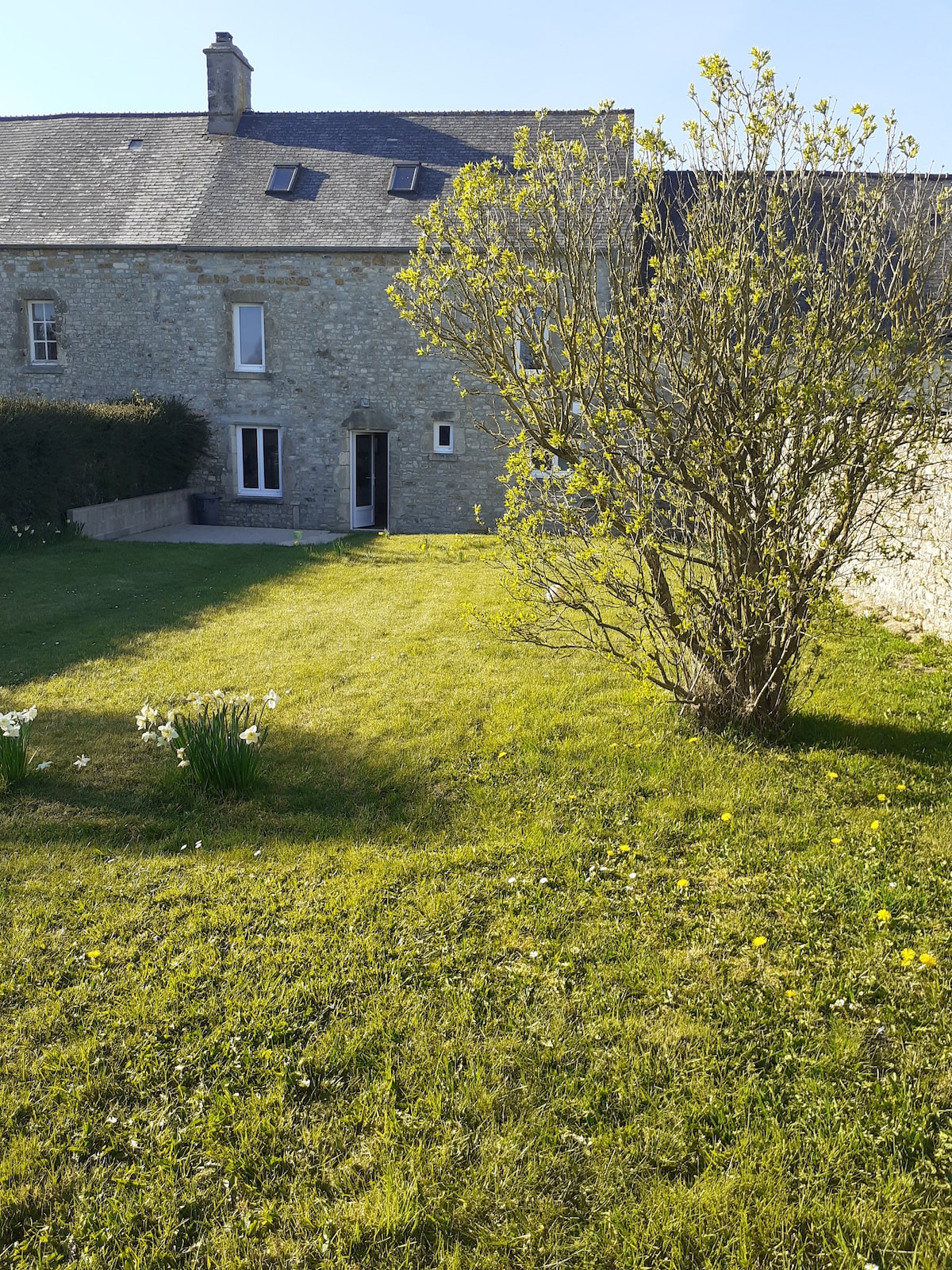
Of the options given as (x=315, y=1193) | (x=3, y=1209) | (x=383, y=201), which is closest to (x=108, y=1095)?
(x=3, y=1209)

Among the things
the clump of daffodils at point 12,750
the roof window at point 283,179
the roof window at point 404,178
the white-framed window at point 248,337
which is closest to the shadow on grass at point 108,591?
the clump of daffodils at point 12,750

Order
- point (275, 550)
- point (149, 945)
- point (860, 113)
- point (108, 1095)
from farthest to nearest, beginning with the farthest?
point (275, 550)
point (860, 113)
point (149, 945)
point (108, 1095)

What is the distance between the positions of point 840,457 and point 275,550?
11.3 meters

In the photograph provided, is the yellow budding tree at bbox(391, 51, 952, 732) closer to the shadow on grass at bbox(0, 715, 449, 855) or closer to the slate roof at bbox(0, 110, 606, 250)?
the shadow on grass at bbox(0, 715, 449, 855)

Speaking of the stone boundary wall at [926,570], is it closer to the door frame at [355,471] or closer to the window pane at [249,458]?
the door frame at [355,471]

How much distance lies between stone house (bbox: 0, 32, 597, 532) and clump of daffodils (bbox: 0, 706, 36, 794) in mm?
14094

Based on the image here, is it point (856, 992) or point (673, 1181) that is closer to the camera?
point (673, 1181)

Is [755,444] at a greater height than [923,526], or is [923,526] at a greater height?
[755,444]

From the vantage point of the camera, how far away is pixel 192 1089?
2.90 metres

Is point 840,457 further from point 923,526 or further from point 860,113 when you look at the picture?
point 860,113

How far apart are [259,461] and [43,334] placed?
5562 mm

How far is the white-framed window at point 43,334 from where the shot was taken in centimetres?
1966

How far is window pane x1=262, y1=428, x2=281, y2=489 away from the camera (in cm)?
1945

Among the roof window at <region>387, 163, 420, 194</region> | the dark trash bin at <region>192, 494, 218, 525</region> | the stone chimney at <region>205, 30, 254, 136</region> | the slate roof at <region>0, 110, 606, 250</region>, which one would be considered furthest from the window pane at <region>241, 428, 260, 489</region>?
the stone chimney at <region>205, 30, 254, 136</region>
